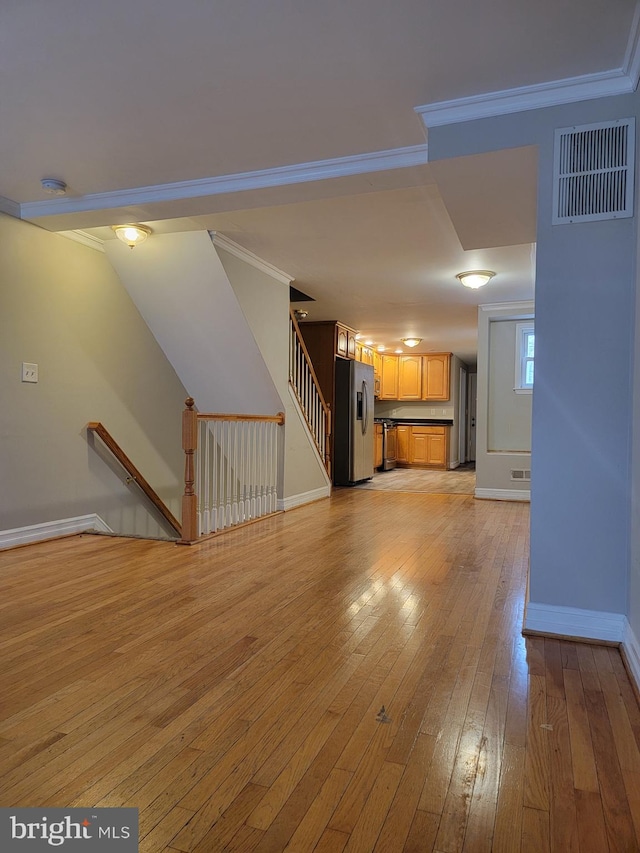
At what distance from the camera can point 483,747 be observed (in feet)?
4.98

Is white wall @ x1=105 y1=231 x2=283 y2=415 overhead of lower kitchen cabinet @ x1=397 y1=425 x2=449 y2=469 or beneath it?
overhead

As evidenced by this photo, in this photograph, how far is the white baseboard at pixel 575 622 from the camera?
2270mm

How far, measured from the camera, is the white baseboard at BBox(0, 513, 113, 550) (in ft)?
12.2

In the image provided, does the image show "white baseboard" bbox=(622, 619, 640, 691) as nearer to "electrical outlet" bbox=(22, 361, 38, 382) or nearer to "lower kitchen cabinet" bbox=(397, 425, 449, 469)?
"electrical outlet" bbox=(22, 361, 38, 382)

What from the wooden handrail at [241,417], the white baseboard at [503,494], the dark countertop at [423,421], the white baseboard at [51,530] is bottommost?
the white baseboard at [503,494]

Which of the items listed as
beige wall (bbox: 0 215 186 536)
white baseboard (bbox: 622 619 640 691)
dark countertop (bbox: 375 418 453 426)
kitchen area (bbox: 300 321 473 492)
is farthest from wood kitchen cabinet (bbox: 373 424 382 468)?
white baseboard (bbox: 622 619 640 691)

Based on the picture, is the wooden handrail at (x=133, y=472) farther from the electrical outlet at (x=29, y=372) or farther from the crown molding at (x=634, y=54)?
the crown molding at (x=634, y=54)

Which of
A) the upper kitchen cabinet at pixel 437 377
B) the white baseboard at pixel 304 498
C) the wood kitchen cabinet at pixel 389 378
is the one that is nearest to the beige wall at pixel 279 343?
the white baseboard at pixel 304 498

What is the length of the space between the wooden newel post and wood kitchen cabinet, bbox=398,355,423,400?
7232 millimetres

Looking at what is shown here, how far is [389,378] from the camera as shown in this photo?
1079 centimetres

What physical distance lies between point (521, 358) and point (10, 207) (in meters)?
5.41

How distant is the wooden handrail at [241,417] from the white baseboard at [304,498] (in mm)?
803

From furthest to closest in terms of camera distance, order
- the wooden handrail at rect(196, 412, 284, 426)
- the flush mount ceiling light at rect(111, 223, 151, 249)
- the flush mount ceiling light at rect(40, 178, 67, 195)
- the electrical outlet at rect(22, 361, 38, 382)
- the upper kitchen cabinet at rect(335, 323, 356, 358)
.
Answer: the upper kitchen cabinet at rect(335, 323, 356, 358) < the wooden handrail at rect(196, 412, 284, 426) < the flush mount ceiling light at rect(111, 223, 151, 249) < the electrical outlet at rect(22, 361, 38, 382) < the flush mount ceiling light at rect(40, 178, 67, 195)

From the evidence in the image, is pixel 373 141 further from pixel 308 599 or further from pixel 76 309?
pixel 76 309
